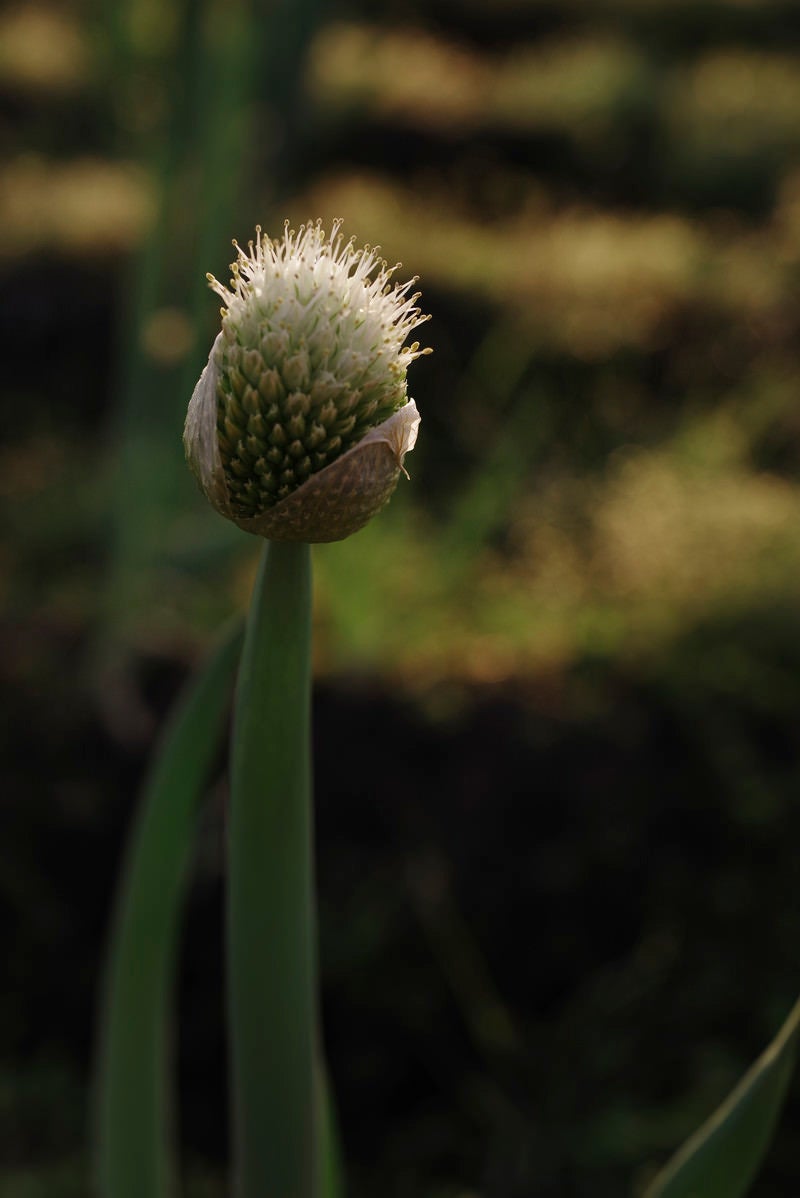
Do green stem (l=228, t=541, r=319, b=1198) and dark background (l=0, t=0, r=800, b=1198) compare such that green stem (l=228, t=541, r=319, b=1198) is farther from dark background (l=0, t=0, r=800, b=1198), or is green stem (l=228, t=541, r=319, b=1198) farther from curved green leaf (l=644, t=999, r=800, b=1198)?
dark background (l=0, t=0, r=800, b=1198)

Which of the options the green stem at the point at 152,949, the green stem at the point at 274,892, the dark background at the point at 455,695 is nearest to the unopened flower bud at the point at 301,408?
the green stem at the point at 274,892

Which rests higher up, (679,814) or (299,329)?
(679,814)

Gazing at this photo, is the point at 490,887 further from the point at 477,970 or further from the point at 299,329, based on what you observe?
the point at 299,329

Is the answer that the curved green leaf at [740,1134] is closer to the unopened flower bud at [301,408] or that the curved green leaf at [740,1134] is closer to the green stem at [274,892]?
the green stem at [274,892]

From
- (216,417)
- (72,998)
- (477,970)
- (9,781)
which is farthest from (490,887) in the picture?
(216,417)

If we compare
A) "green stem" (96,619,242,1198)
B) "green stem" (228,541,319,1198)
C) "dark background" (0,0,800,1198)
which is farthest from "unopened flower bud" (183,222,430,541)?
"dark background" (0,0,800,1198)
